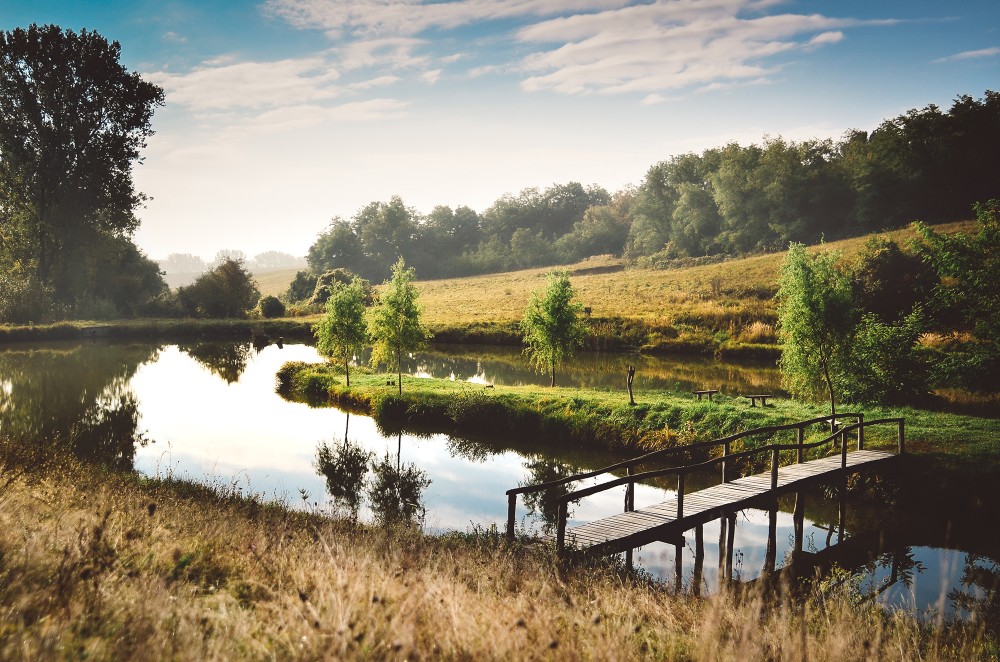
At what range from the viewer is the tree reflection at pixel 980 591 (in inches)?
422

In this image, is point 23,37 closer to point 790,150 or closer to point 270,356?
point 270,356

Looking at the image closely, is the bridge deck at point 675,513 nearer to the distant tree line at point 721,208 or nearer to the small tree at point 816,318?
the small tree at point 816,318

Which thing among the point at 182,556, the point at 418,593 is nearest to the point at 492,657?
the point at 418,593

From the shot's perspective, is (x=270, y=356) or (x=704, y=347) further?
(x=270, y=356)

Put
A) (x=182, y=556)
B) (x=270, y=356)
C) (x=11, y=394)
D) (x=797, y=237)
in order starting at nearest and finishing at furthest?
1. (x=182, y=556)
2. (x=11, y=394)
3. (x=270, y=356)
4. (x=797, y=237)

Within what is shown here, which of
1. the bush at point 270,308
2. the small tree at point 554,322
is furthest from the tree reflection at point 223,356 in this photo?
the small tree at point 554,322

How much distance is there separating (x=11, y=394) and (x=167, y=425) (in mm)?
10239

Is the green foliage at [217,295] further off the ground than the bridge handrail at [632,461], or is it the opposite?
the green foliage at [217,295]

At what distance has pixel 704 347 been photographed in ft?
140

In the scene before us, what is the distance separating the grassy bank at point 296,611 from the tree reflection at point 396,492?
711 centimetres

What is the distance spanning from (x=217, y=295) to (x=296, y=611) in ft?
231

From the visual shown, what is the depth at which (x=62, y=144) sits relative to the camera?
190ft

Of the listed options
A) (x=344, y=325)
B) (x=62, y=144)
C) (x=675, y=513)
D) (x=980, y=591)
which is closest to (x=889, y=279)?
(x=344, y=325)

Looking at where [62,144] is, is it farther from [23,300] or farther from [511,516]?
[511,516]
